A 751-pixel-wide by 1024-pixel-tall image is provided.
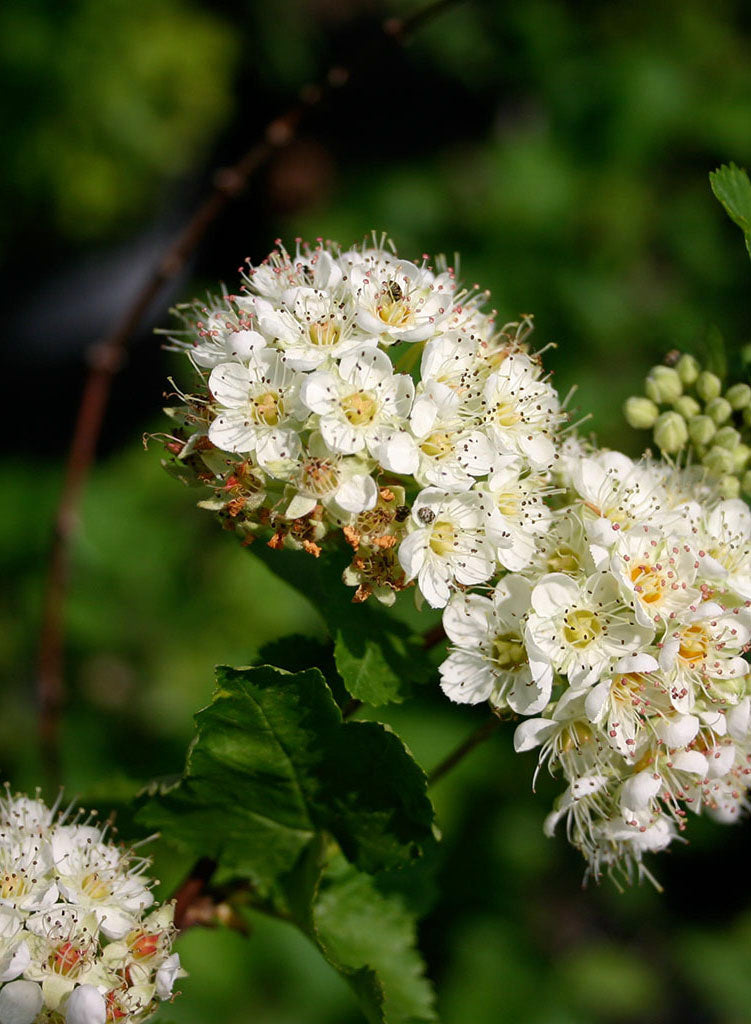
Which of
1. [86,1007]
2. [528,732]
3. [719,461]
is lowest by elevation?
[86,1007]

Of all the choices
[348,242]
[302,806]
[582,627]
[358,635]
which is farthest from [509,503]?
[348,242]

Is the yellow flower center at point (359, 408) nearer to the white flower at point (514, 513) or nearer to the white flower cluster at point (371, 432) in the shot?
the white flower cluster at point (371, 432)

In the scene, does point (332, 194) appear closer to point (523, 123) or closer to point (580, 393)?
point (523, 123)

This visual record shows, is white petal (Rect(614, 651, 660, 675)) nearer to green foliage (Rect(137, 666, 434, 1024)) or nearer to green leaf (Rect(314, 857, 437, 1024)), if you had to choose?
green foliage (Rect(137, 666, 434, 1024))

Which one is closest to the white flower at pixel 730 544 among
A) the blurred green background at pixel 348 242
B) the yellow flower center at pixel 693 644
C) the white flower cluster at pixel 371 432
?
the yellow flower center at pixel 693 644

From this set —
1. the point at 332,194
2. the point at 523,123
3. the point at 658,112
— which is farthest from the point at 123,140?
the point at 658,112

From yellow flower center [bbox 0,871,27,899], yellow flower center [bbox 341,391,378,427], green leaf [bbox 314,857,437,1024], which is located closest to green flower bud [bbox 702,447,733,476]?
yellow flower center [bbox 341,391,378,427]

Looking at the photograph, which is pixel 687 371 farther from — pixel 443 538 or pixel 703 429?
pixel 443 538
